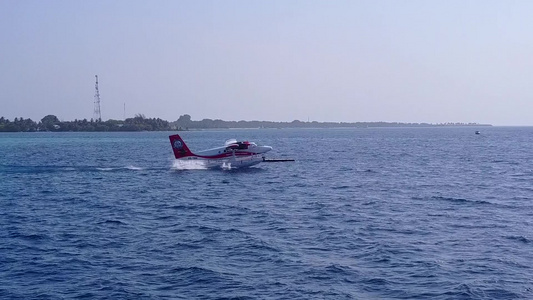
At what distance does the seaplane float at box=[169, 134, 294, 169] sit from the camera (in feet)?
202

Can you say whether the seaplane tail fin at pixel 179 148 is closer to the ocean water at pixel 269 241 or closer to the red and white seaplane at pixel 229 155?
the red and white seaplane at pixel 229 155

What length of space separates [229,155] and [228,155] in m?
0.10

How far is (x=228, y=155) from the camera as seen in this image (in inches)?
2420

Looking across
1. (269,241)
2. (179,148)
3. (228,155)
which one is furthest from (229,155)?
(269,241)

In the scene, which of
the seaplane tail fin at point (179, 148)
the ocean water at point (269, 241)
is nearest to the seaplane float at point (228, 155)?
the seaplane tail fin at point (179, 148)

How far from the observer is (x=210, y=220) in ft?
98.0

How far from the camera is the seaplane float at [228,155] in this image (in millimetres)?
61469

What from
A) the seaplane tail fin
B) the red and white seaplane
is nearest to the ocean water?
the red and white seaplane

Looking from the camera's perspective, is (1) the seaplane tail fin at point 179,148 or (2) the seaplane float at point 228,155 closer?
(2) the seaplane float at point 228,155

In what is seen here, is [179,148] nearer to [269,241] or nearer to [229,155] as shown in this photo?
[229,155]

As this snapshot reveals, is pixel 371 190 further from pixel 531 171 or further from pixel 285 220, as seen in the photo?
pixel 531 171

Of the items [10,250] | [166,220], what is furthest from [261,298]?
[166,220]

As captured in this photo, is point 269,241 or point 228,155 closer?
point 269,241

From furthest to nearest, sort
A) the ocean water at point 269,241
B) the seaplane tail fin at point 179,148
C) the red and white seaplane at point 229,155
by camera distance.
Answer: the seaplane tail fin at point 179,148 < the red and white seaplane at point 229,155 < the ocean water at point 269,241
